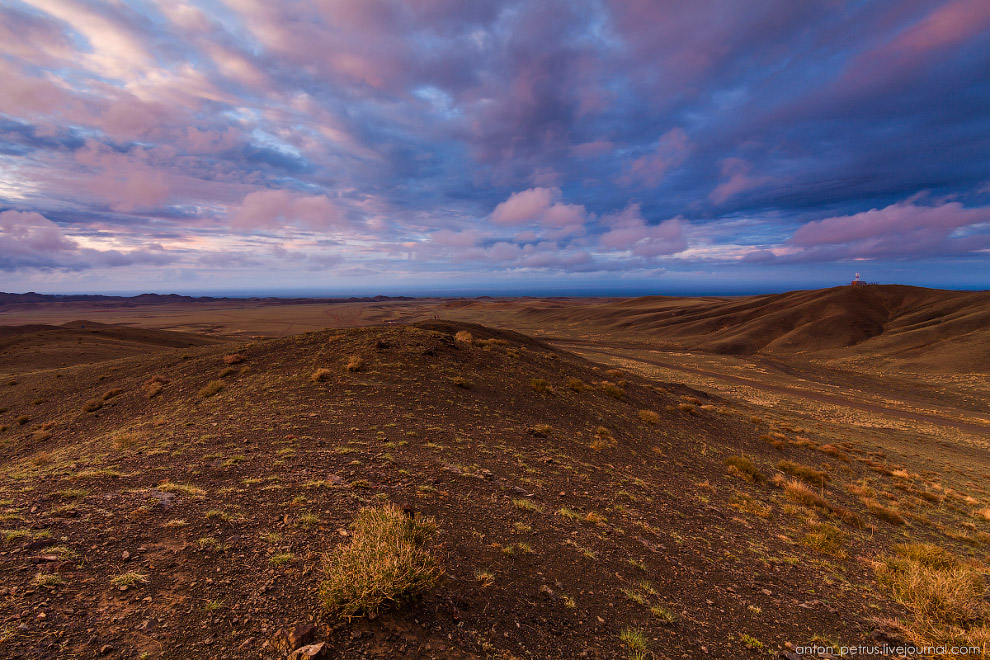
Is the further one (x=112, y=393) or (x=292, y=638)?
(x=112, y=393)

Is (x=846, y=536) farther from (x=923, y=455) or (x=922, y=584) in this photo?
(x=923, y=455)

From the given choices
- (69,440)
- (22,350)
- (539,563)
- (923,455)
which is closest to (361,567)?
(539,563)

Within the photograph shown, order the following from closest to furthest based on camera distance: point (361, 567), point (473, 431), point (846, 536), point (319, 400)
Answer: point (361, 567) → point (846, 536) → point (473, 431) → point (319, 400)

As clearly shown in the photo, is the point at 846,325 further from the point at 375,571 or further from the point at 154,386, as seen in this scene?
the point at 154,386

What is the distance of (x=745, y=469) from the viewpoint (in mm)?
13828

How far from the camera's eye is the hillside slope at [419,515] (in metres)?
4.25

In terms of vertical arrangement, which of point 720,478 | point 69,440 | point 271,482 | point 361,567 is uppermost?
point 361,567

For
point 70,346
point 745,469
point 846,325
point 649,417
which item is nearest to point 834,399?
point 649,417

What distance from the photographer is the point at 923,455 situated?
2159cm

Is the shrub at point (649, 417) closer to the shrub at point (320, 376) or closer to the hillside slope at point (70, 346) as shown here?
the shrub at point (320, 376)

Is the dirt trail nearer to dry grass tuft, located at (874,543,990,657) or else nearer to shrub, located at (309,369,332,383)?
dry grass tuft, located at (874,543,990,657)

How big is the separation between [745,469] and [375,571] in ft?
49.2

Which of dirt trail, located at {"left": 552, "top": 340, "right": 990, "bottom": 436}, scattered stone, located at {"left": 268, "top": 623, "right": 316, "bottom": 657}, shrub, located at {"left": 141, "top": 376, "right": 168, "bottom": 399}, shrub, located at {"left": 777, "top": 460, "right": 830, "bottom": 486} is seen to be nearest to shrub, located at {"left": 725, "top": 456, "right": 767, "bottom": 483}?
shrub, located at {"left": 777, "top": 460, "right": 830, "bottom": 486}

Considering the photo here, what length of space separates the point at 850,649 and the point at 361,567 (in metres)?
7.83
